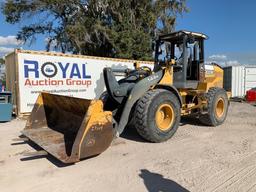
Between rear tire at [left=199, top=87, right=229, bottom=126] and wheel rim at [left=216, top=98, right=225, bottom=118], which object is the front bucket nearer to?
rear tire at [left=199, top=87, right=229, bottom=126]

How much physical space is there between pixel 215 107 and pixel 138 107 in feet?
9.97

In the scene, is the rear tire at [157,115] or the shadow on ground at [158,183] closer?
the shadow on ground at [158,183]

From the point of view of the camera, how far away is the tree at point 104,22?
18.0 m

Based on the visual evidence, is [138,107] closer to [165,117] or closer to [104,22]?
[165,117]

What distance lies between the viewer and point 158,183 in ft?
12.6

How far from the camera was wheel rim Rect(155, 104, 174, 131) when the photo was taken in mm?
5922

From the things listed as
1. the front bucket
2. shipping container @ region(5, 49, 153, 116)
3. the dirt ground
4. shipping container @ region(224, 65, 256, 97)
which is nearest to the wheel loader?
the front bucket

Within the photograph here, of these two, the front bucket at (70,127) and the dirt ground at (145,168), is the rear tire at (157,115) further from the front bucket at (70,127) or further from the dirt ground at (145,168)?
the front bucket at (70,127)

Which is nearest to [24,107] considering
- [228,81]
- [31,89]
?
[31,89]

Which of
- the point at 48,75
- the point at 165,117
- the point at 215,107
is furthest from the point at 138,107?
the point at 48,75

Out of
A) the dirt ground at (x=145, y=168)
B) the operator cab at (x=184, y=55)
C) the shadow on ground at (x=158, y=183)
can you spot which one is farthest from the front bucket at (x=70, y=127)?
the operator cab at (x=184, y=55)

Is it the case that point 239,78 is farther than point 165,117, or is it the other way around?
point 239,78

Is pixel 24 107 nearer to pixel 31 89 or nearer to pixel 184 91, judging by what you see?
pixel 31 89

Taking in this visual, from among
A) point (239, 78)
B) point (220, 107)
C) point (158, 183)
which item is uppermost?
point (239, 78)
